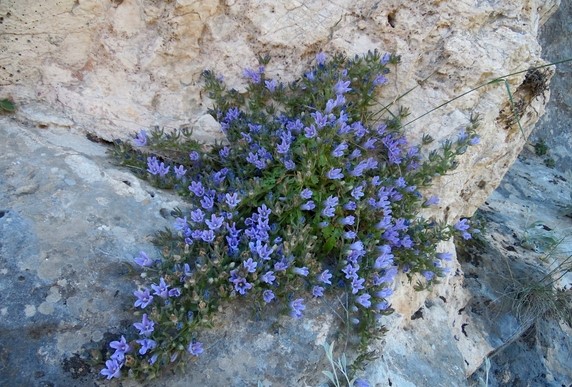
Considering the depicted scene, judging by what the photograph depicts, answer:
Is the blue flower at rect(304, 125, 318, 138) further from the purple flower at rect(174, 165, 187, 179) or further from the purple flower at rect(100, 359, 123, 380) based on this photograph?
the purple flower at rect(100, 359, 123, 380)

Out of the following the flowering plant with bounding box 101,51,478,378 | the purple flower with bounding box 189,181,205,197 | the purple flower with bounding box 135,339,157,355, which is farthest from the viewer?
the purple flower with bounding box 189,181,205,197

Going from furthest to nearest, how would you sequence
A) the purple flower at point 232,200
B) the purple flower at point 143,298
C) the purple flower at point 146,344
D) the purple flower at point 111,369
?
the purple flower at point 232,200 → the purple flower at point 143,298 → the purple flower at point 146,344 → the purple flower at point 111,369

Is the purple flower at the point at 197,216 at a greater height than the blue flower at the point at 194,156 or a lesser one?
lesser

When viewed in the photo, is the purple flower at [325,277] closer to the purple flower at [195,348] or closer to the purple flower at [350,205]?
the purple flower at [350,205]

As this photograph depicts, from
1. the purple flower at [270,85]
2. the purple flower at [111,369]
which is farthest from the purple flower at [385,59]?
the purple flower at [111,369]

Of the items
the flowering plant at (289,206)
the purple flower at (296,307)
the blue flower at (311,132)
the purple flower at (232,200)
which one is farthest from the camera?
the blue flower at (311,132)

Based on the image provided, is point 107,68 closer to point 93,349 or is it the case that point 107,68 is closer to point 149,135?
point 149,135

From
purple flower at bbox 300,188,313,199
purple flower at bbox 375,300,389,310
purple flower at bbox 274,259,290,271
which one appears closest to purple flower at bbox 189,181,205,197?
purple flower at bbox 300,188,313,199
